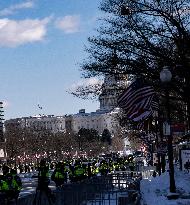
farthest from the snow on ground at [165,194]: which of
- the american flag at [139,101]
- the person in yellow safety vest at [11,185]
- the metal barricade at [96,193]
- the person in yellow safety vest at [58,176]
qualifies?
the person in yellow safety vest at [58,176]

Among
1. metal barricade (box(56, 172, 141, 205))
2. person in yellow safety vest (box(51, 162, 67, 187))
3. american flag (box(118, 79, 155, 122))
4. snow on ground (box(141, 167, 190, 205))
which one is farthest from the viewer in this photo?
person in yellow safety vest (box(51, 162, 67, 187))

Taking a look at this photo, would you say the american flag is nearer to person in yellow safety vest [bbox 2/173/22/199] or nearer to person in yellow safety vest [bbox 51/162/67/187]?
person in yellow safety vest [bbox 2/173/22/199]

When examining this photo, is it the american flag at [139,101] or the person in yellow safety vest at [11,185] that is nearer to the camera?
the american flag at [139,101]

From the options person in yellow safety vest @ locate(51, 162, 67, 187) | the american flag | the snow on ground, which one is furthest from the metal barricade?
the american flag

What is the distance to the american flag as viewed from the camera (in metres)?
18.5

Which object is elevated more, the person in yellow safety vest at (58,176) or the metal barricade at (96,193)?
the person in yellow safety vest at (58,176)

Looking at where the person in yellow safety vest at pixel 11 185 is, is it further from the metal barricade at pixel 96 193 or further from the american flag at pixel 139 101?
the american flag at pixel 139 101

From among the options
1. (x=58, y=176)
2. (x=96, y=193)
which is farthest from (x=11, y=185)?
(x=58, y=176)

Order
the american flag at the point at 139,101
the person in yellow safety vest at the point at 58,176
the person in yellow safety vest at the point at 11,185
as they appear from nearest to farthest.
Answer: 1. the american flag at the point at 139,101
2. the person in yellow safety vest at the point at 11,185
3. the person in yellow safety vest at the point at 58,176

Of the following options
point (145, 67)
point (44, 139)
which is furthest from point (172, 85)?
point (44, 139)

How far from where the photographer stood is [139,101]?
60.8 ft

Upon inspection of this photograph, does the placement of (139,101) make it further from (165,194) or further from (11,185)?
(11,185)

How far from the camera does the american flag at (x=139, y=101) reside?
60.6 feet

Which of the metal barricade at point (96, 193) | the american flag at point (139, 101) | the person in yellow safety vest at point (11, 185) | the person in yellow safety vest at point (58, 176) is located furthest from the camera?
the person in yellow safety vest at point (58, 176)
